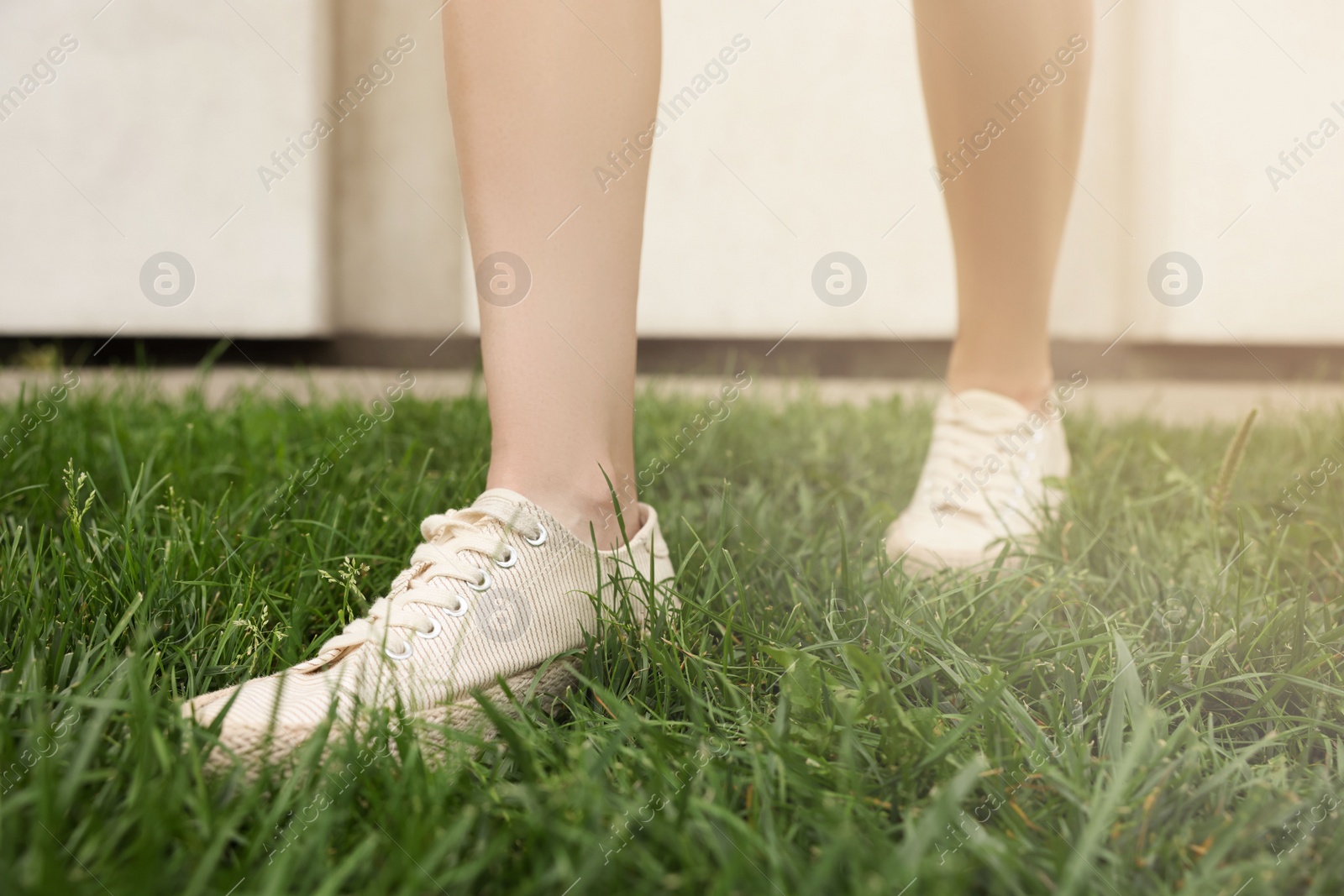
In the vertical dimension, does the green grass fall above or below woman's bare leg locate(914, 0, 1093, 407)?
below

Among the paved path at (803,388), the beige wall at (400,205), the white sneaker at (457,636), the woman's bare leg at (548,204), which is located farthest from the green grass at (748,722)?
the beige wall at (400,205)

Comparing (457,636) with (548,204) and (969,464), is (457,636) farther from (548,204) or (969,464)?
(969,464)

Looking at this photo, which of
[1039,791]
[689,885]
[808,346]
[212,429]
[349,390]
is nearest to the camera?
[689,885]

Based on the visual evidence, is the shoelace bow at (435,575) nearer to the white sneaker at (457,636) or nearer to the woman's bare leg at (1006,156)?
the white sneaker at (457,636)

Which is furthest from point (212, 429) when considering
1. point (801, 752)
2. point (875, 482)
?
point (801, 752)

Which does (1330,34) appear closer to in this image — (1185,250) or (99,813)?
(1185,250)

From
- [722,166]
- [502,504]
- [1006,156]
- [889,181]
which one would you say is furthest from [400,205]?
[502,504]

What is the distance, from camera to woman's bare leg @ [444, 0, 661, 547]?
0.61 meters

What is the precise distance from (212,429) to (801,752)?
115 cm

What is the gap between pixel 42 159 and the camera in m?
2.61

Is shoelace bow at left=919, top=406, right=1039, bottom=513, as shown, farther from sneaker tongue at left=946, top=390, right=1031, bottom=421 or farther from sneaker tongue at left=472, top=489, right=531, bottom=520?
sneaker tongue at left=472, top=489, right=531, bottom=520

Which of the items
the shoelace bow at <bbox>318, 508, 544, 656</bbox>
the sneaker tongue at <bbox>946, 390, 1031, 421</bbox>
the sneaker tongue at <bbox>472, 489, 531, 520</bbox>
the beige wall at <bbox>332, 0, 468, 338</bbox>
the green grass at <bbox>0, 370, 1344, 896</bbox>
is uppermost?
the beige wall at <bbox>332, 0, 468, 338</bbox>

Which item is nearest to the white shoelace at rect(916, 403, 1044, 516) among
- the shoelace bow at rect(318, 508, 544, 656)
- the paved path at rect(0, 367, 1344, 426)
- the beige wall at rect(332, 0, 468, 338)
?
the shoelace bow at rect(318, 508, 544, 656)

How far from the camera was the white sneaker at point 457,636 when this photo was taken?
0.46 m
